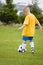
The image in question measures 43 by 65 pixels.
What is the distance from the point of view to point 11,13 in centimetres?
2945

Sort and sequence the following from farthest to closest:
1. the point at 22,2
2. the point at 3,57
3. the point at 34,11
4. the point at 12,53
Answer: the point at 22,2
the point at 34,11
the point at 12,53
the point at 3,57

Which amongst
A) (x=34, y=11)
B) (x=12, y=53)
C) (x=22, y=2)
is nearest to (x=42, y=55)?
(x=12, y=53)

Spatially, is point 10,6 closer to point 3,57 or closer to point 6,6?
point 6,6

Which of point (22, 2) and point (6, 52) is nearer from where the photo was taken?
point (6, 52)

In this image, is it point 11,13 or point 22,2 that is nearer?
point 11,13

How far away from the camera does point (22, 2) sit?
45.3m

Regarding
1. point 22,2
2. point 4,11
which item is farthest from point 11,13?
point 22,2

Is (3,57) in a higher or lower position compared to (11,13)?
higher

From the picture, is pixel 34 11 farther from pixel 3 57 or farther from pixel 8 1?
pixel 3 57

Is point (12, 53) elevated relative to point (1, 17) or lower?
elevated

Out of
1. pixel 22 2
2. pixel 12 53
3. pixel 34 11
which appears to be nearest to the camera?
pixel 12 53

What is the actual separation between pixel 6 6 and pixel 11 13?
3.52 feet

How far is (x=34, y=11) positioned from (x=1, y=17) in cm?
327

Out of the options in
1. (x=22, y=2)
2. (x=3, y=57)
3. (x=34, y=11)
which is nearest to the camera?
(x=3, y=57)
